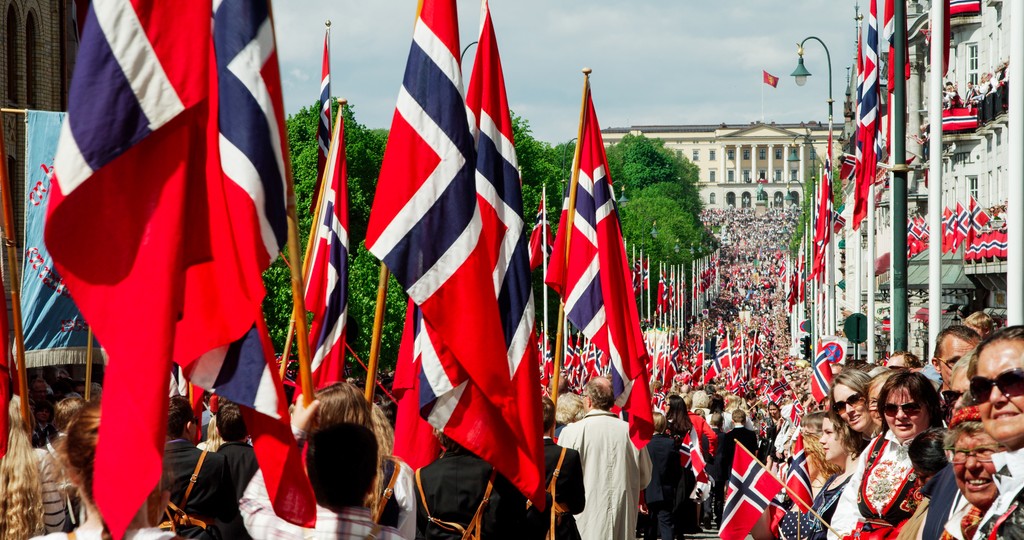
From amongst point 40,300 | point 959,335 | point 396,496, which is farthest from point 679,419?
point 396,496

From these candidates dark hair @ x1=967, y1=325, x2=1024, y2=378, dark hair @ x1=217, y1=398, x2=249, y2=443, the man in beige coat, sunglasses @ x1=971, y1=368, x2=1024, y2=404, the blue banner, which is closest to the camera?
sunglasses @ x1=971, y1=368, x2=1024, y2=404

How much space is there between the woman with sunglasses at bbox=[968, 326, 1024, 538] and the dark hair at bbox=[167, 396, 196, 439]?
4.18 meters

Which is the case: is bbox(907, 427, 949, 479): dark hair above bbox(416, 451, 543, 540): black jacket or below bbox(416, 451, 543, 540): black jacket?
above

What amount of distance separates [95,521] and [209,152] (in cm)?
158

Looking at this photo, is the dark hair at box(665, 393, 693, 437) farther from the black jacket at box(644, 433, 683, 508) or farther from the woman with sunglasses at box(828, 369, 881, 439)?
the woman with sunglasses at box(828, 369, 881, 439)

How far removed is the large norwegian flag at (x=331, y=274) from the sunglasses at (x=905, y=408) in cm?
449

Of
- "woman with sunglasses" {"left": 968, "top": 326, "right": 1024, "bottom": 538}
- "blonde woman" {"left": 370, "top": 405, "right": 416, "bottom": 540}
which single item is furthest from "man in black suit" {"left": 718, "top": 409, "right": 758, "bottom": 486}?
"woman with sunglasses" {"left": 968, "top": 326, "right": 1024, "bottom": 538}

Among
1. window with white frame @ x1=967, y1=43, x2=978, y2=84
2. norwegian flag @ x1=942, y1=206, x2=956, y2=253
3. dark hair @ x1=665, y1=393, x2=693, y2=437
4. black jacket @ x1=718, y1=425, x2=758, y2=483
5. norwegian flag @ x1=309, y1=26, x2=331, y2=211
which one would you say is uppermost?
window with white frame @ x1=967, y1=43, x2=978, y2=84

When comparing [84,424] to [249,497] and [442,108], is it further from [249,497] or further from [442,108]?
[442,108]

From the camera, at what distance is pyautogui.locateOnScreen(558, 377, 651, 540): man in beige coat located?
33.5ft

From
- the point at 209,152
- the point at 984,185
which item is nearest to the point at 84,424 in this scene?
the point at 209,152

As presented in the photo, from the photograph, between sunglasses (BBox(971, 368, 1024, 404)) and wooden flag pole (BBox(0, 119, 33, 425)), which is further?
wooden flag pole (BBox(0, 119, 33, 425))

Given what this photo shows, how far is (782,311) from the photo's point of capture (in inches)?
3647

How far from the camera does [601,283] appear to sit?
11.6 metres
